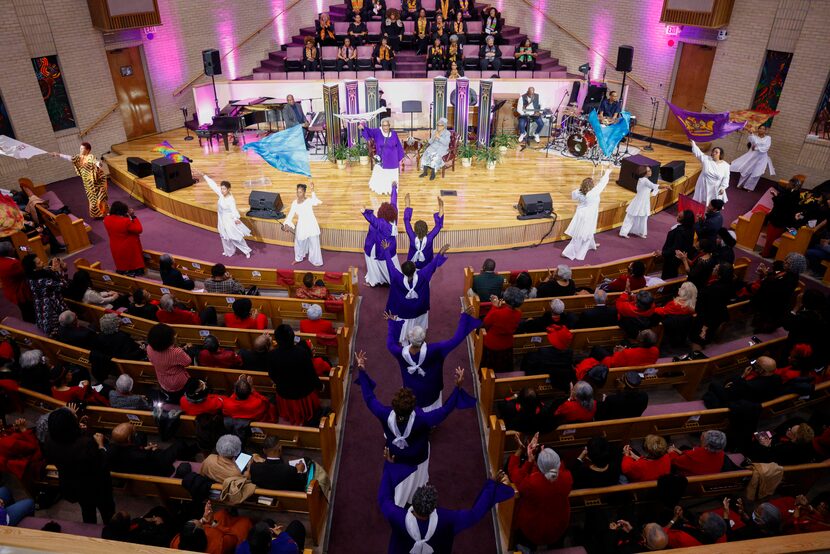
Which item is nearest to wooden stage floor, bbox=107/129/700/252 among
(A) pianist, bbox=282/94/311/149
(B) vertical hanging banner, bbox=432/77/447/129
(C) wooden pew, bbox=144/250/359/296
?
(A) pianist, bbox=282/94/311/149

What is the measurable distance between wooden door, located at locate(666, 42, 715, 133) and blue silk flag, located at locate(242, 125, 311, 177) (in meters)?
10.6

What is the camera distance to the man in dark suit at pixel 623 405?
17.0 ft

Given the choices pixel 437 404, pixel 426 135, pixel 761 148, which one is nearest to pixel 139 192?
pixel 426 135

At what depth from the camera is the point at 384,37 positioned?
1603cm

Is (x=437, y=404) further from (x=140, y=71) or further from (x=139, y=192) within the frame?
(x=140, y=71)

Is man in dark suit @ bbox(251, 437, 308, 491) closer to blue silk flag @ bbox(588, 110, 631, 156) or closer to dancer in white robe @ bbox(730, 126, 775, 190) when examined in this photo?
blue silk flag @ bbox(588, 110, 631, 156)

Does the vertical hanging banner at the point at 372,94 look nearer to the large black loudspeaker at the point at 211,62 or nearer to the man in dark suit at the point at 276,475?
the large black loudspeaker at the point at 211,62

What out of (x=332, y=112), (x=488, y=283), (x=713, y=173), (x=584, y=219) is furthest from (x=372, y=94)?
(x=488, y=283)

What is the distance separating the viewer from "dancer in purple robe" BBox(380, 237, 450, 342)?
617 centimetres

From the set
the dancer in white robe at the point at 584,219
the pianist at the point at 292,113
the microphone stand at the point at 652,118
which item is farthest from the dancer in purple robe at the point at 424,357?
the microphone stand at the point at 652,118

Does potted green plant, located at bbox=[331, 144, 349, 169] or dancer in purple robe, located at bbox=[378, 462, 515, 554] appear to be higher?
dancer in purple robe, located at bbox=[378, 462, 515, 554]

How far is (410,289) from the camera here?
6.24m

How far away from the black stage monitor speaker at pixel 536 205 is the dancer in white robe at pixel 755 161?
5.33 m

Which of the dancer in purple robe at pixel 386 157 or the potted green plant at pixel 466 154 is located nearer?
the dancer in purple robe at pixel 386 157
